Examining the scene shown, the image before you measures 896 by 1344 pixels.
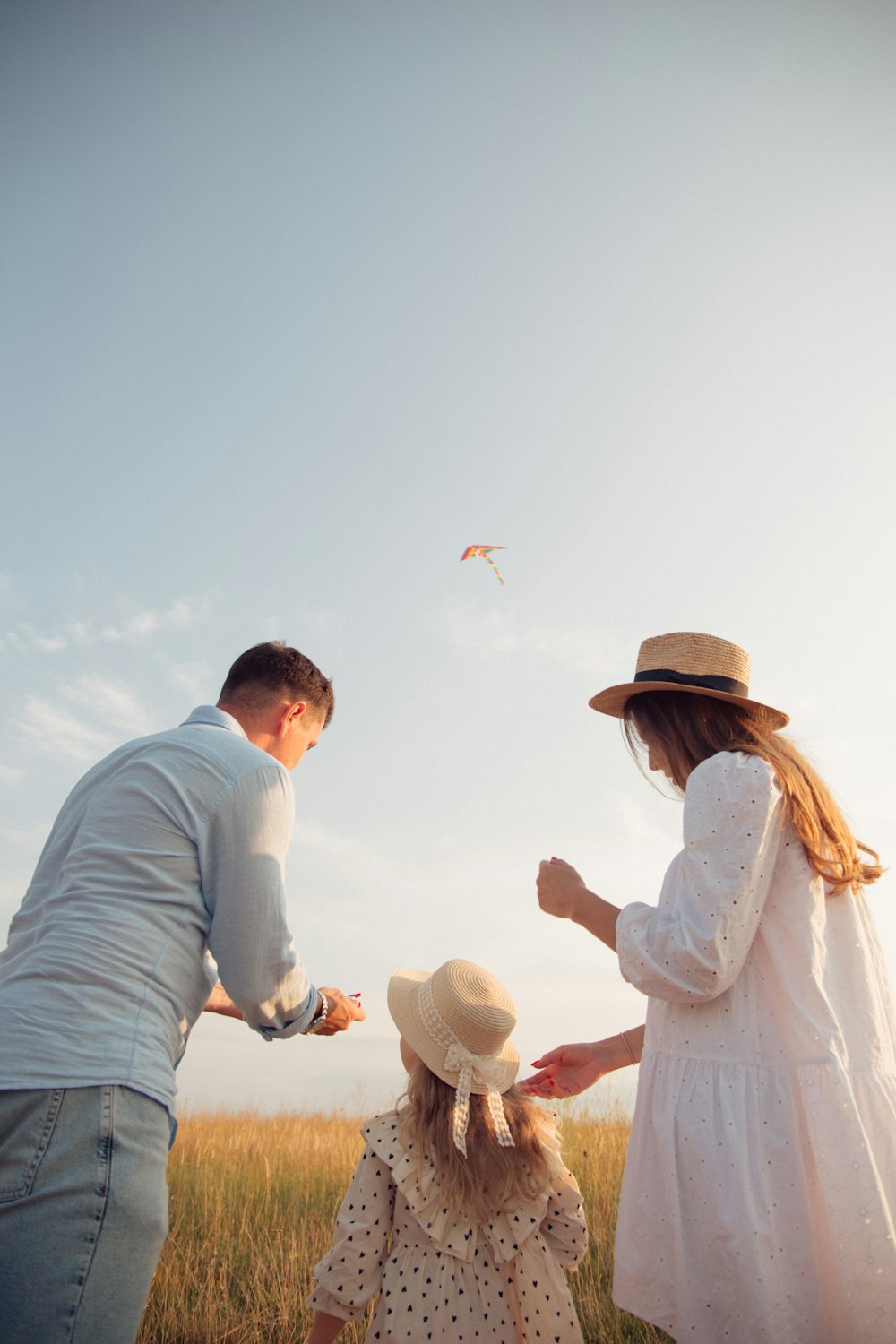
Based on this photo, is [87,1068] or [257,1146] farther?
[257,1146]

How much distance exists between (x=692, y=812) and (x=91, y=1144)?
1.72 meters

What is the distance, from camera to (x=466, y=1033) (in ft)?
11.6

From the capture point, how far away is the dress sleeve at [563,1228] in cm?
348

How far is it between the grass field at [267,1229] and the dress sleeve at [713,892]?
2.32 meters

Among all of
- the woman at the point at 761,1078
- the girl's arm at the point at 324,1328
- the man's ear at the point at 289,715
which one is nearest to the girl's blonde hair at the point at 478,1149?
the girl's arm at the point at 324,1328

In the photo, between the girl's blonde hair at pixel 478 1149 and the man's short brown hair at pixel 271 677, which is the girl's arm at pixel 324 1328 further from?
the man's short brown hair at pixel 271 677

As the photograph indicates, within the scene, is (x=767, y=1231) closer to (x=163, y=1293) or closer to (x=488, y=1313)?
(x=488, y=1313)

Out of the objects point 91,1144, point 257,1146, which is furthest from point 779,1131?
point 257,1146

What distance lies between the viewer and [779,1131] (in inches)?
95.3

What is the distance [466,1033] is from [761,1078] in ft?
4.31

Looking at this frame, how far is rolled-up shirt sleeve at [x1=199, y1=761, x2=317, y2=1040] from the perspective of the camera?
263cm

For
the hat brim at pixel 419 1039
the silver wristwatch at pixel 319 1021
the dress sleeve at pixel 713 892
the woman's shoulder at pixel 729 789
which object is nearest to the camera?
the dress sleeve at pixel 713 892

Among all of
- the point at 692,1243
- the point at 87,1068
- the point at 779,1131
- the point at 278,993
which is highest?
the point at 278,993

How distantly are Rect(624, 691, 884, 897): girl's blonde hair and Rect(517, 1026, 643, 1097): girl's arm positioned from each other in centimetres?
111
